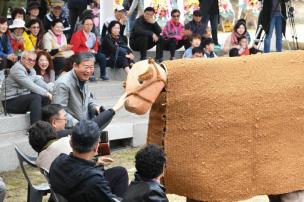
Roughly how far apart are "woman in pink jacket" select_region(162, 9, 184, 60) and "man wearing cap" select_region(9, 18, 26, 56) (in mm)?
3002

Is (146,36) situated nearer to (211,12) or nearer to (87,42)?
(87,42)

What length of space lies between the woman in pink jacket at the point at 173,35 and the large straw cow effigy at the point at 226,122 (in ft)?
22.4

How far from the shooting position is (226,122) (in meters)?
4.57

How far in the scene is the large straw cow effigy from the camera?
4.48 m

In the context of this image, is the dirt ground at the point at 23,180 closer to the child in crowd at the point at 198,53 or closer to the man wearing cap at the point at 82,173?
the child in crowd at the point at 198,53

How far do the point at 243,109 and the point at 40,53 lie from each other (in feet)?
13.9

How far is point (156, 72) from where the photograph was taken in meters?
4.38

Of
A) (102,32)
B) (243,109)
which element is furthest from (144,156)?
(102,32)

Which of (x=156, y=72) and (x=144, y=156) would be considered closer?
(x=144, y=156)

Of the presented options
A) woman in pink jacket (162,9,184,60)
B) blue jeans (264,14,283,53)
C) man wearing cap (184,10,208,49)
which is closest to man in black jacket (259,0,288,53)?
blue jeans (264,14,283,53)

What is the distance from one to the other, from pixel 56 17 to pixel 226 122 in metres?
6.39

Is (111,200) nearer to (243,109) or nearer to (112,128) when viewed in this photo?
(243,109)

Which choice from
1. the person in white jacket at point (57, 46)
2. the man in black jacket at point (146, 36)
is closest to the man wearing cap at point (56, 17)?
the person in white jacket at point (57, 46)

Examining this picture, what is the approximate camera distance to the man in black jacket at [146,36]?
37.2 feet
